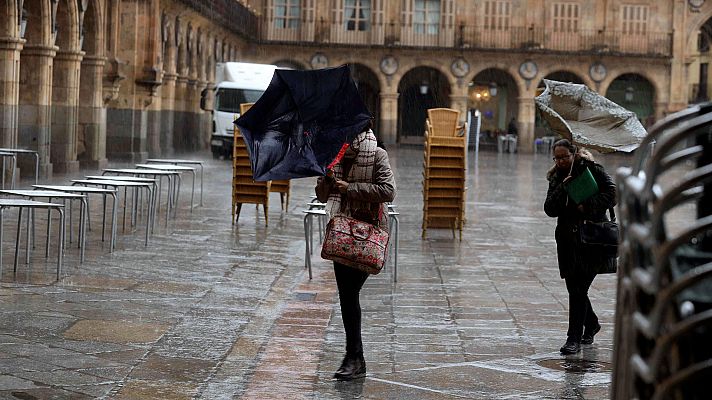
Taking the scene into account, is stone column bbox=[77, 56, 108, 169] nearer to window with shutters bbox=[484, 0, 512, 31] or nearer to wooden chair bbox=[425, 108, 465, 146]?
wooden chair bbox=[425, 108, 465, 146]

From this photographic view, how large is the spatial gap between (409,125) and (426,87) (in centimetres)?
313

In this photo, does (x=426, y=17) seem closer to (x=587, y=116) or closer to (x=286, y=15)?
(x=286, y=15)

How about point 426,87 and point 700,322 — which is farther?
point 426,87

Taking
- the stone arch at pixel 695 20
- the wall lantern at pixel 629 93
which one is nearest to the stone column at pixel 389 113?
the wall lantern at pixel 629 93

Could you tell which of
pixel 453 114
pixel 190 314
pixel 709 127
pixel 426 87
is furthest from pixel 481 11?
pixel 709 127

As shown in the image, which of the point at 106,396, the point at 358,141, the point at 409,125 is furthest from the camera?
the point at 409,125

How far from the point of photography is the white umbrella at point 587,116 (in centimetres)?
948

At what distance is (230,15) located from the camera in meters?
48.2

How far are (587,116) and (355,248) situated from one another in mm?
3302

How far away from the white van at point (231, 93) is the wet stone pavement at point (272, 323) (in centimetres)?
2205

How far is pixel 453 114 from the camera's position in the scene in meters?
16.1

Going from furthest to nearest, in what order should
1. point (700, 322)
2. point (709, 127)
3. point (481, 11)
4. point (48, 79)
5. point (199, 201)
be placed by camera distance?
1. point (481, 11)
2. point (48, 79)
3. point (199, 201)
4. point (709, 127)
5. point (700, 322)

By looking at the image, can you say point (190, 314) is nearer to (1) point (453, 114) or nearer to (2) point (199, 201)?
(1) point (453, 114)

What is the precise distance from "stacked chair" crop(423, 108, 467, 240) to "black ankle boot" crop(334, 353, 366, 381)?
8.45 metres
